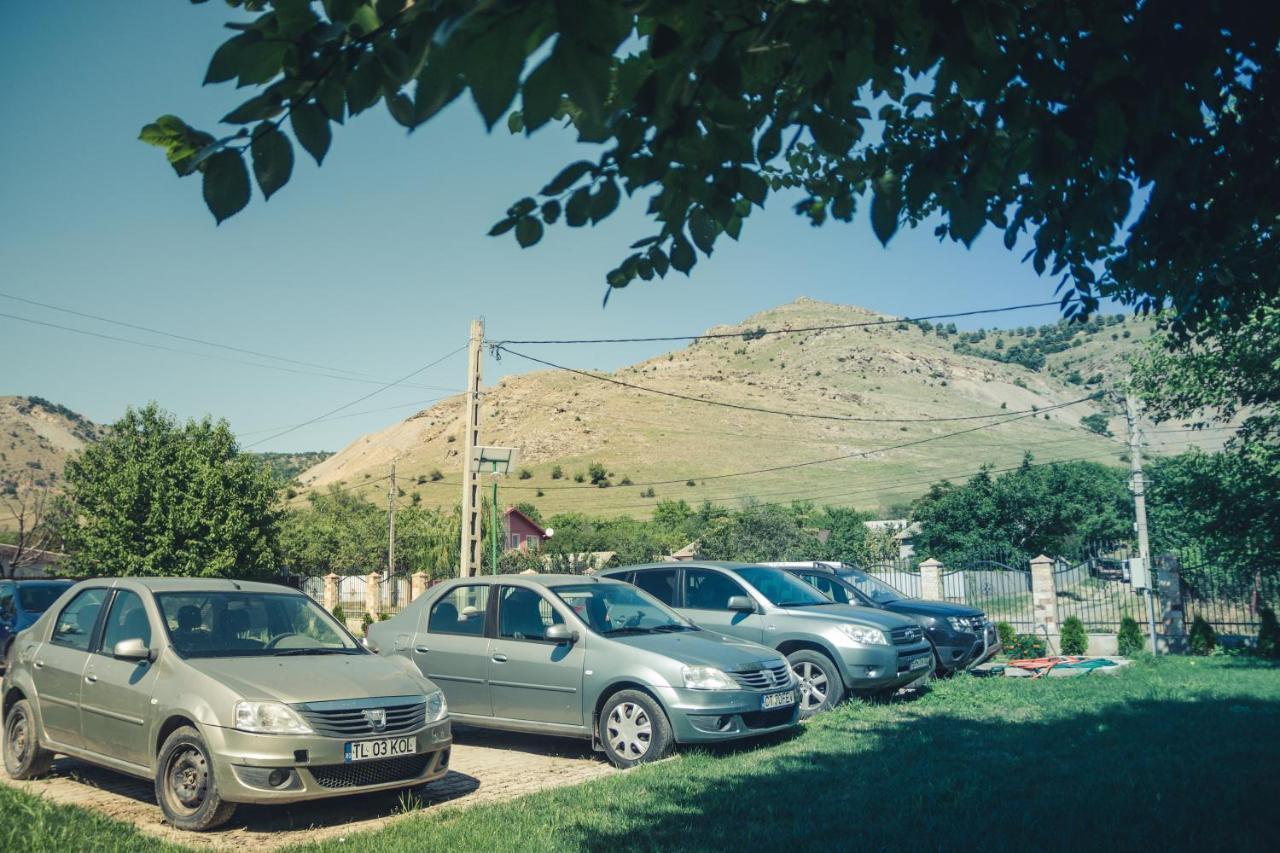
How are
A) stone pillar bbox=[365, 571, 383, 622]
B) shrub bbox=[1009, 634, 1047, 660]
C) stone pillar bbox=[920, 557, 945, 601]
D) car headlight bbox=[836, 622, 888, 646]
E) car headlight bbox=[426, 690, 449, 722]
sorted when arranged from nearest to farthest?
car headlight bbox=[426, 690, 449, 722], car headlight bbox=[836, 622, 888, 646], shrub bbox=[1009, 634, 1047, 660], stone pillar bbox=[920, 557, 945, 601], stone pillar bbox=[365, 571, 383, 622]

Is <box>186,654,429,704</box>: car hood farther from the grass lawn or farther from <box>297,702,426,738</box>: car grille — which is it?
the grass lawn

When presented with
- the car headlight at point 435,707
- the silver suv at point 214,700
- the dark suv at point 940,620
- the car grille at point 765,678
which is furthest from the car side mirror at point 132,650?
the dark suv at point 940,620

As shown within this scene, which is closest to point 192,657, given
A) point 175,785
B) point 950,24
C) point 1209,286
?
point 175,785

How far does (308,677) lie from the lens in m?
6.60

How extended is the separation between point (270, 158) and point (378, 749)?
199 inches

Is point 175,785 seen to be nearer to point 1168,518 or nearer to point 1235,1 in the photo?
point 1235,1

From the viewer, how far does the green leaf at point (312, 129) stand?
90.5 inches

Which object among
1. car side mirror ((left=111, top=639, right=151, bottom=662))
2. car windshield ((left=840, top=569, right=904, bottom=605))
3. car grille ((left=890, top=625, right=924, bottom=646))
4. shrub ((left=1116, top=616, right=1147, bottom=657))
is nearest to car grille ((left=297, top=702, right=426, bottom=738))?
car side mirror ((left=111, top=639, right=151, bottom=662))

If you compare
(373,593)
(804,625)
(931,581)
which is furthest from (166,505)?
(804,625)

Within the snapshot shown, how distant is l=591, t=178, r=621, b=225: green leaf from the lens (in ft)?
11.2

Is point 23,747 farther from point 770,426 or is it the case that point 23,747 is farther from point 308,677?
point 770,426

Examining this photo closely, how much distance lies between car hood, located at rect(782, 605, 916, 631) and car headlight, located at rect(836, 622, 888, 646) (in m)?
0.06

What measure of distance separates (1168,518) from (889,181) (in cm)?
4675

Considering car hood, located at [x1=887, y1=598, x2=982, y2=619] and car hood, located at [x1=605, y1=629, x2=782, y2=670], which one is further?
car hood, located at [x1=887, y1=598, x2=982, y2=619]
